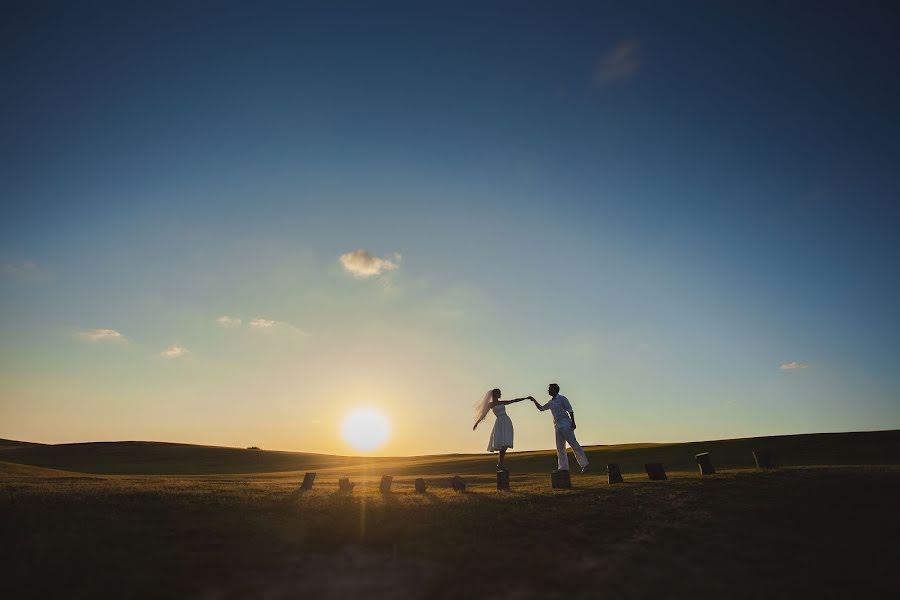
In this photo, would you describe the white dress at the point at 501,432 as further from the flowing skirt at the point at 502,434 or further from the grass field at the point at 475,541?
the grass field at the point at 475,541

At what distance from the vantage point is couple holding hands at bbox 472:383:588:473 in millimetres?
20375

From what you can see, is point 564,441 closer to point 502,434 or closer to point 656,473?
point 502,434

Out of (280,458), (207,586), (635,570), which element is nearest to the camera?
(207,586)

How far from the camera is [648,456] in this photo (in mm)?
40344

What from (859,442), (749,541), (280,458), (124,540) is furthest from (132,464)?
(859,442)

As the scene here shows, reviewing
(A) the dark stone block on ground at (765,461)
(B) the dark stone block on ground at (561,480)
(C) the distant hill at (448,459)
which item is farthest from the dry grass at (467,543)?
(C) the distant hill at (448,459)

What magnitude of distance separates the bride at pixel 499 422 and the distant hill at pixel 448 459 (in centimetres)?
1498

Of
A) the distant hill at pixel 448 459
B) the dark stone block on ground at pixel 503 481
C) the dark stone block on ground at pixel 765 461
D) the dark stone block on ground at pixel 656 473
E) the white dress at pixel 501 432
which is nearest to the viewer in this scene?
the dark stone block on ground at pixel 503 481

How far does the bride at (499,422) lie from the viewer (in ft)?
68.8

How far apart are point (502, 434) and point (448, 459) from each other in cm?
4112

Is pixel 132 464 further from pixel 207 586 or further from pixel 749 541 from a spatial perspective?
pixel 749 541

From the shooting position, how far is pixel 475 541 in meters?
12.1

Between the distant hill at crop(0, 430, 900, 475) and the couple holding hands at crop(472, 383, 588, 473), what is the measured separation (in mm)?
13897

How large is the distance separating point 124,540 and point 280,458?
5734 cm
